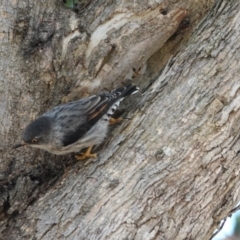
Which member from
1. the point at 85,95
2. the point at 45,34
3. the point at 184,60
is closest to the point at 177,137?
the point at 184,60

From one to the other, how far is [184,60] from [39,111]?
149cm

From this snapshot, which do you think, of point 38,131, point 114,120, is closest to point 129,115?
point 114,120

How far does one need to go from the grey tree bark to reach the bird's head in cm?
17

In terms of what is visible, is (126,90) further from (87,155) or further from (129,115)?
(87,155)

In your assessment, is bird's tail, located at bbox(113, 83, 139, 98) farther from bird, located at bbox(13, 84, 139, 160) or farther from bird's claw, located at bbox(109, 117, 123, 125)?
bird's claw, located at bbox(109, 117, 123, 125)

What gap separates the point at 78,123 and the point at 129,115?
746 millimetres

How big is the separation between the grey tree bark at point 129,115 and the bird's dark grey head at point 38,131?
17 centimetres

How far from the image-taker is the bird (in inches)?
199

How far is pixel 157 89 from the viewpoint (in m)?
4.74

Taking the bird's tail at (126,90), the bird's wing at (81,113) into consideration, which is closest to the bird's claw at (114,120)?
the bird's wing at (81,113)

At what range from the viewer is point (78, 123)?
5367 millimetres

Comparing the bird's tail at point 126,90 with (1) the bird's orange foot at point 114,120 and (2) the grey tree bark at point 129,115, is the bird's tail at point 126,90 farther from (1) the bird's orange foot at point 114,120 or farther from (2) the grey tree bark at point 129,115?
(1) the bird's orange foot at point 114,120

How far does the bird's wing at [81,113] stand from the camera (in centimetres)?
518

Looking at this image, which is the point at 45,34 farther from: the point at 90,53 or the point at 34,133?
the point at 34,133
